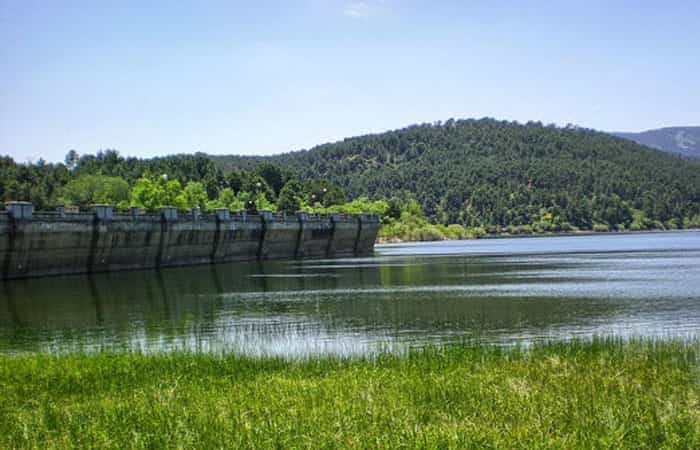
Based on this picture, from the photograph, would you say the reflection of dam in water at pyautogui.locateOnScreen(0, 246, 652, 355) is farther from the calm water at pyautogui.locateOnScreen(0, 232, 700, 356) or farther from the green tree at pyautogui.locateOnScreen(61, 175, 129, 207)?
the green tree at pyautogui.locateOnScreen(61, 175, 129, 207)

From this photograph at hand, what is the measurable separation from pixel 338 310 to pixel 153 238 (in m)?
43.1

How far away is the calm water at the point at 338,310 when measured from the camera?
28422mm

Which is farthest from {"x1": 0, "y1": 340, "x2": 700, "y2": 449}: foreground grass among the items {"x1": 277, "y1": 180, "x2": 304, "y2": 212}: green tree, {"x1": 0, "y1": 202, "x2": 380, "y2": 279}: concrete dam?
{"x1": 277, "y1": 180, "x2": 304, "y2": 212}: green tree

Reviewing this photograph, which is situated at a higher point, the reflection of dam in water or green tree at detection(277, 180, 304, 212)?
green tree at detection(277, 180, 304, 212)

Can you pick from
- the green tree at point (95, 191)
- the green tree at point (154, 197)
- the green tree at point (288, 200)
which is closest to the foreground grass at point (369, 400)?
the green tree at point (154, 197)

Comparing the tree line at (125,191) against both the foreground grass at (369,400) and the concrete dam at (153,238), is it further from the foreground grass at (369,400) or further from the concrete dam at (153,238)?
the foreground grass at (369,400)

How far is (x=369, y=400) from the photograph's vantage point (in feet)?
52.1

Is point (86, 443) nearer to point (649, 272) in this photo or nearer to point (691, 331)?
point (691, 331)

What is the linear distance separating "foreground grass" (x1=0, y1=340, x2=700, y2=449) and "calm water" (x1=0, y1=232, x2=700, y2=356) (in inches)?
155

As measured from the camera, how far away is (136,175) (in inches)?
7717

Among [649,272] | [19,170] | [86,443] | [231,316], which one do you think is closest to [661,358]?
[86,443]

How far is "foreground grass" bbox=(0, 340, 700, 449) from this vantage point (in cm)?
1334

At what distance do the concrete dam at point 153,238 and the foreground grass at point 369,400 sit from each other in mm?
41427

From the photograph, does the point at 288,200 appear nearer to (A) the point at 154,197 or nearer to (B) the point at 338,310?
(A) the point at 154,197
